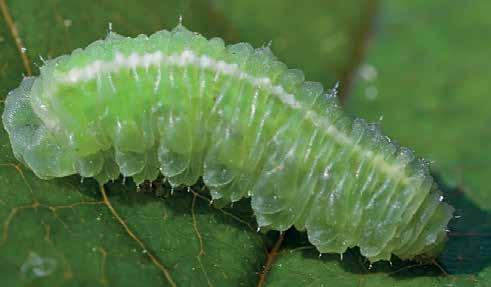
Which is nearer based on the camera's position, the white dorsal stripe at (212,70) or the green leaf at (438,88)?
the white dorsal stripe at (212,70)

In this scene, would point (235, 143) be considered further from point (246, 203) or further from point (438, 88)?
point (438, 88)

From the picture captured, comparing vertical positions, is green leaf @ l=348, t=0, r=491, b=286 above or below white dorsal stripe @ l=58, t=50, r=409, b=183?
below

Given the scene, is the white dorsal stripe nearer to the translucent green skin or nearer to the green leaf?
the translucent green skin

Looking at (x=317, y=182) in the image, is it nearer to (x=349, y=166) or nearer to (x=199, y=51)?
(x=349, y=166)

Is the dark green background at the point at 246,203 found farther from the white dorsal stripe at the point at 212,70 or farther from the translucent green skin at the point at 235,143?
the white dorsal stripe at the point at 212,70

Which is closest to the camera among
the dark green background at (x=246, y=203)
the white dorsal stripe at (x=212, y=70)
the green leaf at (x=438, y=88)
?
the dark green background at (x=246, y=203)

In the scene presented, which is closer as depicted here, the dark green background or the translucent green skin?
the dark green background

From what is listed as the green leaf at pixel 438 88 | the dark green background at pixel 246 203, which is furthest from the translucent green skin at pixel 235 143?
the green leaf at pixel 438 88

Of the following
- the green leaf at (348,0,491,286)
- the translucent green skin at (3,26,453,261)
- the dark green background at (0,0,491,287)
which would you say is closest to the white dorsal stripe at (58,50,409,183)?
the translucent green skin at (3,26,453,261)
